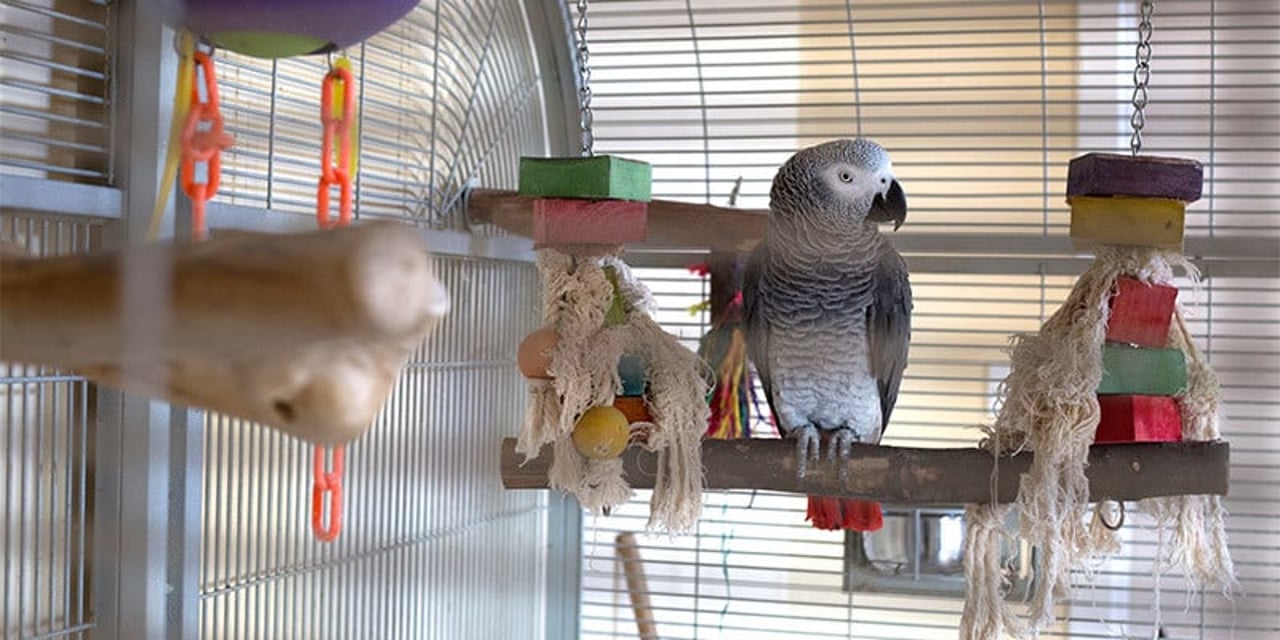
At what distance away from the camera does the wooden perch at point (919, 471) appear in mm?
1176

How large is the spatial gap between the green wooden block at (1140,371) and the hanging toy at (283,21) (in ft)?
2.51

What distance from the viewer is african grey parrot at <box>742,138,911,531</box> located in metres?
1.47

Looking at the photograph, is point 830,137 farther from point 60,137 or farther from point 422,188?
point 60,137

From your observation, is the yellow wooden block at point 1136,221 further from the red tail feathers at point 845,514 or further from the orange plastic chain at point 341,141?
the orange plastic chain at point 341,141

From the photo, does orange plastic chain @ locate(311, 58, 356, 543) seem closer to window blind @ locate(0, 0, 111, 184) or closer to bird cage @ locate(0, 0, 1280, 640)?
bird cage @ locate(0, 0, 1280, 640)

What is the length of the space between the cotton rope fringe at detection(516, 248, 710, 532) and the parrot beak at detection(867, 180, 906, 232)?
1.18ft

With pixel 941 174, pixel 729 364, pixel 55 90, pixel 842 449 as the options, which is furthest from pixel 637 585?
pixel 55 90

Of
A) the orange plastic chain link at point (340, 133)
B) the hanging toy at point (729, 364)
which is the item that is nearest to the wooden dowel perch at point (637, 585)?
the hanging toy at point (729, 364)

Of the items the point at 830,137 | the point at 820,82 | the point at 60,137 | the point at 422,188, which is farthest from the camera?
the point at 820,82

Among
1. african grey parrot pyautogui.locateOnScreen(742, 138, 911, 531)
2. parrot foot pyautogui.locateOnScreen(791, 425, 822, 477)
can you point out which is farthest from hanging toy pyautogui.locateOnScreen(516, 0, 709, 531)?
african grey parrot pyautogui.locateOnScreen(742, 138, 911, 531)

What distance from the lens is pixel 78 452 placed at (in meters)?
0.99

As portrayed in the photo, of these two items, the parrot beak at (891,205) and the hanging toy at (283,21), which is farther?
the parrot beak at (891,205)

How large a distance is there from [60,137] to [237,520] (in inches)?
15.0

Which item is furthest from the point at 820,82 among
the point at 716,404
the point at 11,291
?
the point at 11,291
